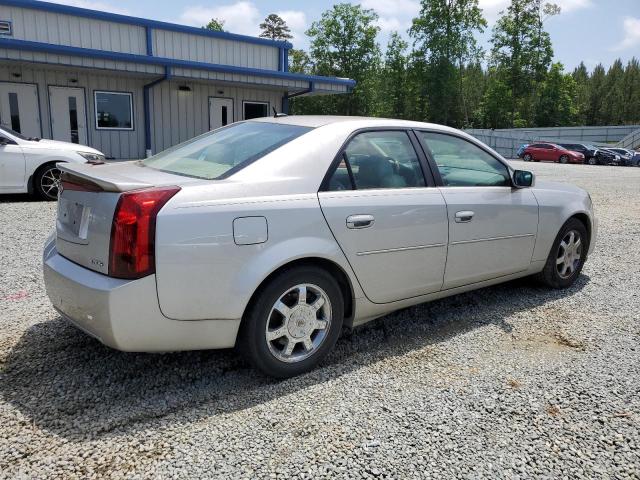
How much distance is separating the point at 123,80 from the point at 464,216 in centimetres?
1605

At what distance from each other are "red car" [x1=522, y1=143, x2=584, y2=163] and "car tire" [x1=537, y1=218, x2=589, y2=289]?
109 feet

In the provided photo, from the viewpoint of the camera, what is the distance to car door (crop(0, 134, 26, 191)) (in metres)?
8.65

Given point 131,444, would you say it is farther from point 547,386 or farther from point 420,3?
point 420,3

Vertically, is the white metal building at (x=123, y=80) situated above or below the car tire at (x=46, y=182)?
above

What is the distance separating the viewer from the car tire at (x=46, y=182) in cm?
896

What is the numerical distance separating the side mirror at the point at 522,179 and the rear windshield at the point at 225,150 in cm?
191

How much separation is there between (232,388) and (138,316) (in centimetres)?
72

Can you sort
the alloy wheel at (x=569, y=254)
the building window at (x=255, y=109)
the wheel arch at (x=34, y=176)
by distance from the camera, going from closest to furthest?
the alloy wheel at (x=569, y=254) → the wheel arch at (x=34, y=176) → the building window at (x=255, y=109)

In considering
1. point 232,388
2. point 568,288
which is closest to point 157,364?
point 232,388

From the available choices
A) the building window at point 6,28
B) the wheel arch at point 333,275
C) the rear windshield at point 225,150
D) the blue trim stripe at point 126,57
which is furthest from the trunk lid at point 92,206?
the building window at point 6,28

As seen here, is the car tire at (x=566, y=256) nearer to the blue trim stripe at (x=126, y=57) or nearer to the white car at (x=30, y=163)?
the white car at (x=30, y=163)

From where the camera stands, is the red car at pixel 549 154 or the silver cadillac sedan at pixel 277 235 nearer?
the silver cadillac sedan at pixel 277 235

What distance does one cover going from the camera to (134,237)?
2568 mm

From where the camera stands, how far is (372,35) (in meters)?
57.6
